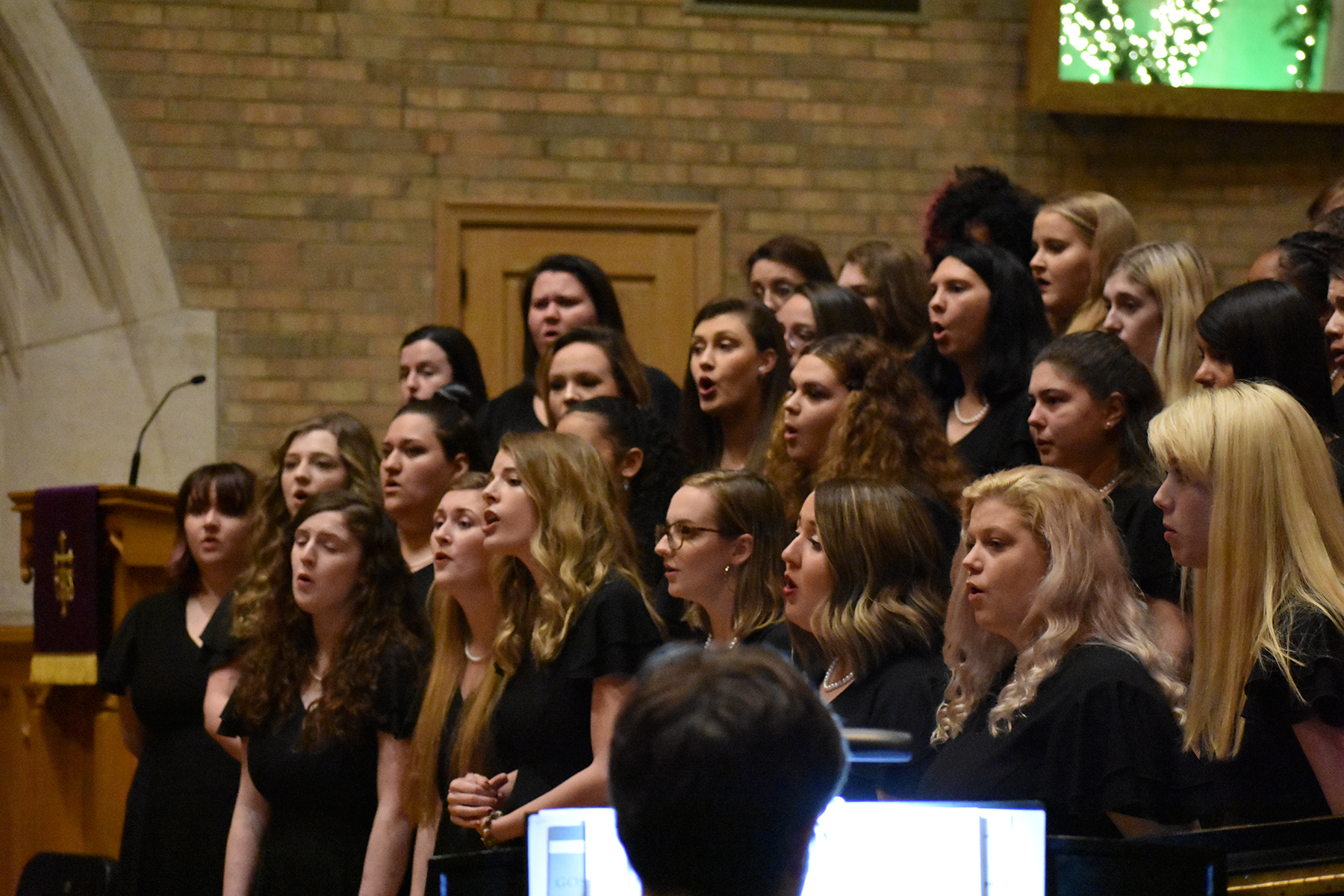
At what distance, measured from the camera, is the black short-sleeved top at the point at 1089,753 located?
2279 mm

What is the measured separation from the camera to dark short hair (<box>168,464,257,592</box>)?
4.31 meters

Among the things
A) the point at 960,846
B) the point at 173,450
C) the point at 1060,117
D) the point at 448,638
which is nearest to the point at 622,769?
the point at 960,846

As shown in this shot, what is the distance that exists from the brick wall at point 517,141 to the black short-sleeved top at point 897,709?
13.1 ft

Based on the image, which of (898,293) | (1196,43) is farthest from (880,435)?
(1196,43)

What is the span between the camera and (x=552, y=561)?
315 centimetres

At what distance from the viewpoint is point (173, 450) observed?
20.8ft

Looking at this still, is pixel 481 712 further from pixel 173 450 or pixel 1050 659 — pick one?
pixel 173 450

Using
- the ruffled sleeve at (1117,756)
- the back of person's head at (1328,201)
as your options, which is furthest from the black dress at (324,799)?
the back of person's head at (1328,201)

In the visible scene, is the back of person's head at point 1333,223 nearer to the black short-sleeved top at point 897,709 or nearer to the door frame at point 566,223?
the black short-sleeved top at point 897,709

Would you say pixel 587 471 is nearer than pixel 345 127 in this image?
Yes

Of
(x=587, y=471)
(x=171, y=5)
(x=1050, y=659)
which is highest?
(x=171, y=5)

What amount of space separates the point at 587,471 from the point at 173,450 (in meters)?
3.53

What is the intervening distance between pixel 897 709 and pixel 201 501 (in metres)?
2.34

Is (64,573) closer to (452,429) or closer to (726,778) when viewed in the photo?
(452,429)
